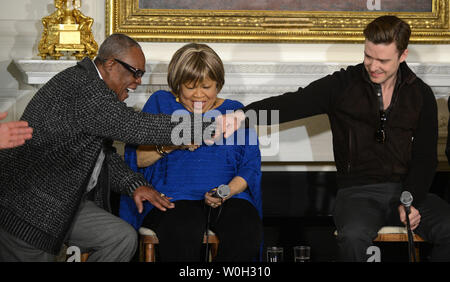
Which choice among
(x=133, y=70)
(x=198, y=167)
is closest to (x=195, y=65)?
(x=133, y=70)

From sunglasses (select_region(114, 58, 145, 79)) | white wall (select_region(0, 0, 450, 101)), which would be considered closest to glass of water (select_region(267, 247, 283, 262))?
sunglasses (select_region(114, 58, 145, 79))

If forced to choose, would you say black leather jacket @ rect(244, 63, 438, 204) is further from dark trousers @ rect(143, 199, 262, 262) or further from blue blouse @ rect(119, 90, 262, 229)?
dark trousers @ rect(143, 199, 262, 262)

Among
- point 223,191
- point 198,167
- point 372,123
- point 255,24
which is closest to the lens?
point 223,191

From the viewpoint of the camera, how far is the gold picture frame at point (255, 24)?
3846mm

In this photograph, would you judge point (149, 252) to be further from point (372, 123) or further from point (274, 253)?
point (372, 123)

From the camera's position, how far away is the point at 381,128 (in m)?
3.04

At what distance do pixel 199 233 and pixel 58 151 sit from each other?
0.67 meters

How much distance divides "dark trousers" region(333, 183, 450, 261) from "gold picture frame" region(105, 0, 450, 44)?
1216 mm

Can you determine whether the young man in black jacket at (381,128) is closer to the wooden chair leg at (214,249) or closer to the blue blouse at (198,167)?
the blue blouse at (198,167)

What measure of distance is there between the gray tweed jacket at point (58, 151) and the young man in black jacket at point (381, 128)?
464 millimetres

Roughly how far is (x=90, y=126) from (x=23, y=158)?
0.31 metres

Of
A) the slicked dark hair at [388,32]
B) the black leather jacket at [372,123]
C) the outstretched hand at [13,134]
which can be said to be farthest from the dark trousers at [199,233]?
the slicked dark hair at [388,32]

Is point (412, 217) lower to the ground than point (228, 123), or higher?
lower

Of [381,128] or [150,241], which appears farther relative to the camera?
[381,128]
